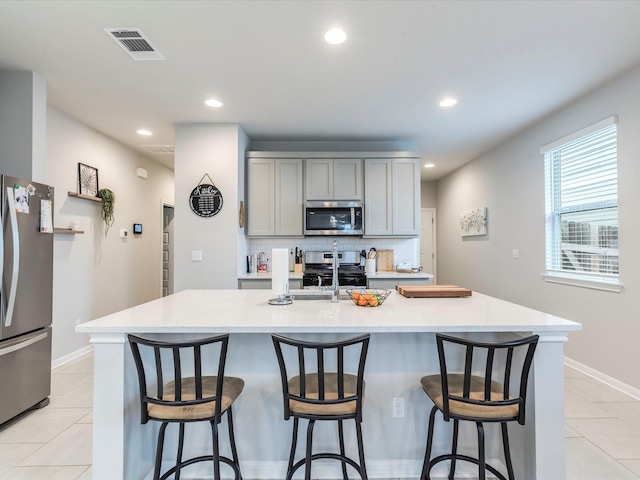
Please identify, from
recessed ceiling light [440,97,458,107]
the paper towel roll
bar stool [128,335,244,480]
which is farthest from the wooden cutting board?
recessed ceiling light [440,97,458,107]

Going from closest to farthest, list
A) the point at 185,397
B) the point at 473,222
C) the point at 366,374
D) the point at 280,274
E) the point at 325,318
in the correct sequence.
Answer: the point at 185,397, the point at 325,318, the point at 366,374, the point at 280,274, the point at 473,222

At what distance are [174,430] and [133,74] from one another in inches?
105

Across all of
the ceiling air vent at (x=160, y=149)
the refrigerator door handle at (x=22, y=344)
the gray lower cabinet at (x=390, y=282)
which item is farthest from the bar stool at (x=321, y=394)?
the ceiling air vent at (x=160, y=149)

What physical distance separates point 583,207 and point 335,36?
2908mm

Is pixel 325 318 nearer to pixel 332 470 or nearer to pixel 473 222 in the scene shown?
pixel 332 470

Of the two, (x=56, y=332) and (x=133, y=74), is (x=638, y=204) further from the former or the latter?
(x=56, y=332)

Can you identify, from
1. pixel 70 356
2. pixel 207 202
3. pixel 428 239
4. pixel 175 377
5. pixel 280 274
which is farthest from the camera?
pixel 428 239

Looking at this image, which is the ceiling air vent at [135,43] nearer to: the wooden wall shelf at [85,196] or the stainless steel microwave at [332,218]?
the wooden wall shelf at [85,196]

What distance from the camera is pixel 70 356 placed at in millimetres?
3643

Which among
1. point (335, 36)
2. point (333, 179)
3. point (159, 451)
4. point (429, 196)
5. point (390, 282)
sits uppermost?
point (335, 36)

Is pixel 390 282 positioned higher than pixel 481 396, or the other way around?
pixel 390 282

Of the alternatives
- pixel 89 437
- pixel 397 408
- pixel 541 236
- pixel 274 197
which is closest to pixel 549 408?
pixel 397 408

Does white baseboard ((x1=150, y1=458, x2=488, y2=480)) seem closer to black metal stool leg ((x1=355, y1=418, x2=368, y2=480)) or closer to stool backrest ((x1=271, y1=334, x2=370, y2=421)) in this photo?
black metal stool leg ((x1=355, y1=418, x2=368, y2=480))

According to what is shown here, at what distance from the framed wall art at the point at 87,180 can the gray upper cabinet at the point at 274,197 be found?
1829mm
